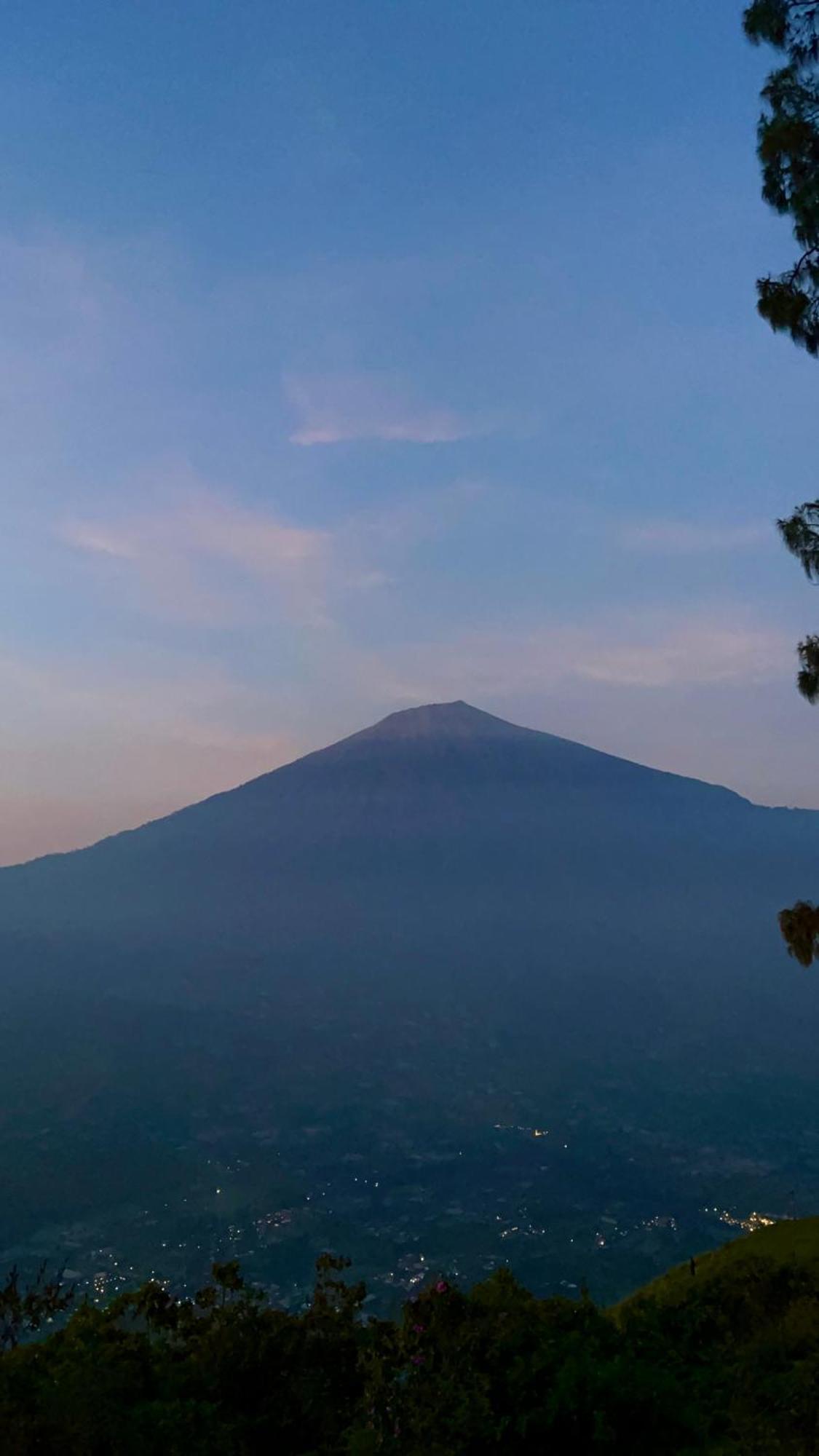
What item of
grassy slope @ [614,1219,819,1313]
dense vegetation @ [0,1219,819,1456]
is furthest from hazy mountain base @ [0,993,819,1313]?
dense vegetation @ [0,1219,819,1456]

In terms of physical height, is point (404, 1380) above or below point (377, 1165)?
above

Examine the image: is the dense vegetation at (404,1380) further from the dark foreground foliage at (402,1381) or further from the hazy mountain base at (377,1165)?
the hazy mountain base at (377,1165)

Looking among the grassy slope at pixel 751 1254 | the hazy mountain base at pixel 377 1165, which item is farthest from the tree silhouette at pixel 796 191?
the hazy mountain base at pixel 377 1165

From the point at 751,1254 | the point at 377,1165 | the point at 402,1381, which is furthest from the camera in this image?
the point at 377,1165

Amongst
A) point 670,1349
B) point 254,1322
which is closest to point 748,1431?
point 670,1349

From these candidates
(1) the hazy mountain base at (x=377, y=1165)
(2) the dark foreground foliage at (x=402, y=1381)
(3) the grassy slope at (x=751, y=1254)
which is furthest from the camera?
(1) the hazy mountain base at (x=377, y=1165)

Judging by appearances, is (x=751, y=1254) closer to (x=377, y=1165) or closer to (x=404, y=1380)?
(x=404, y=1380)

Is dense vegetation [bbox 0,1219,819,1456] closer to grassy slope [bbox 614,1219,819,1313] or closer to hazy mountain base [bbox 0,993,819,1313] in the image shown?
grassy slope [bbox 614,1219,819,1313]

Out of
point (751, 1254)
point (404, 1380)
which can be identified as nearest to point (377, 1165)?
point (751, 1254)
